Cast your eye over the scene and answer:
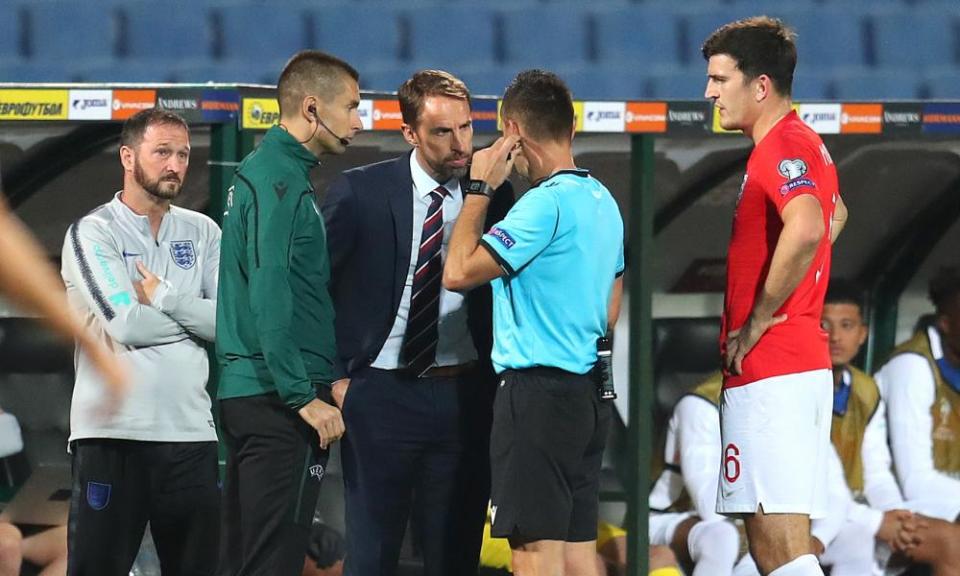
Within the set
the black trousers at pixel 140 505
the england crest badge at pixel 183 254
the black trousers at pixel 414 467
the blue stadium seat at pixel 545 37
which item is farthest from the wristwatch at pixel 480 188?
the blue stadium seat at pixel 545 37

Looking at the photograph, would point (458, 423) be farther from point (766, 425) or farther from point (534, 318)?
point (766, 425)

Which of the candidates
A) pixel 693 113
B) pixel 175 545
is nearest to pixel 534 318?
pixel 175 545

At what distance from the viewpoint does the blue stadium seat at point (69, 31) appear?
22.5 ft

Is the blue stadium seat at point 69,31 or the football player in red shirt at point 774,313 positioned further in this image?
the blue stadium seat at point 69,31

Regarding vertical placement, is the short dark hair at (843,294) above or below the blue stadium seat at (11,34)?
below

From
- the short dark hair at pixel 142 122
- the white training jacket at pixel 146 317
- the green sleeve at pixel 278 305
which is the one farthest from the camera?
the short dark hair at pixel 142 122

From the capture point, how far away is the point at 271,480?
3.45 metres

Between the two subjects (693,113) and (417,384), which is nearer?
(417,384)

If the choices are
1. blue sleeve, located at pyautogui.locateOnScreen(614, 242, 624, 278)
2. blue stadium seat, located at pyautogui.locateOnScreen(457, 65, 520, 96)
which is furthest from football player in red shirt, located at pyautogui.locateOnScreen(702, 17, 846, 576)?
blue stadium seat, located at pyautogui.locateOnScreen(457, 65, 520, 96)

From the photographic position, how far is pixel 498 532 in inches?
136

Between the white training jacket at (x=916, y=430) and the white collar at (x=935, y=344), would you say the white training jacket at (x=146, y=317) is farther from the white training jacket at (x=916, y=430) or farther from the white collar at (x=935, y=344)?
the white collar at (x=935, y=344)

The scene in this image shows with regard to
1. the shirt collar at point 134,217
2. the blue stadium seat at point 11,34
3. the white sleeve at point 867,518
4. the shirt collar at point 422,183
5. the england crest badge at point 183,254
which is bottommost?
the white sleeve at point 867,518

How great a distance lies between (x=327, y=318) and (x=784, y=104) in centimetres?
120

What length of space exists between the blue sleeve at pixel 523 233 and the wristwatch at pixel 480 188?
75 millimetres
